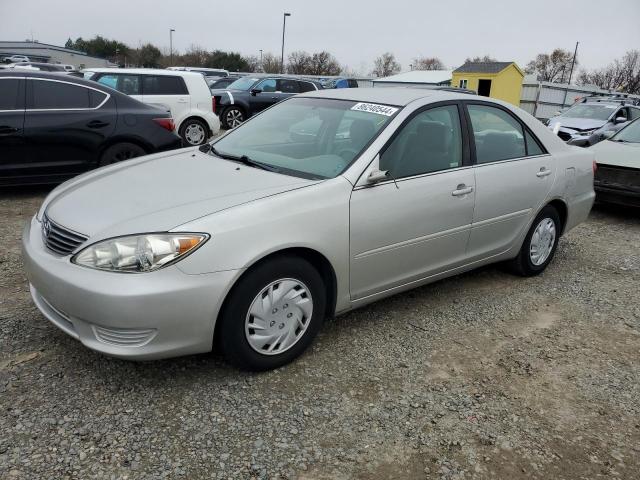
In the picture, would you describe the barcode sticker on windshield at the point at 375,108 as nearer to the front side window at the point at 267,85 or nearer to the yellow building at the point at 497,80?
the front side window at the point at 267,85

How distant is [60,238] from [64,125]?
3.99 m

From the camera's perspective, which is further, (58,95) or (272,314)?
(58,95)

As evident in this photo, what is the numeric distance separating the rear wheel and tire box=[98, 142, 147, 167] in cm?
835

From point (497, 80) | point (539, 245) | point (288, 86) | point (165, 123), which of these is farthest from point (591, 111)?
point (497, 80)

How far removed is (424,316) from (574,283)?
→ 172 centimetres

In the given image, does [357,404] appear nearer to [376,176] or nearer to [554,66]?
[376,176]

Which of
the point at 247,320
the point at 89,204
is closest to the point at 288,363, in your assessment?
the point at 247,320

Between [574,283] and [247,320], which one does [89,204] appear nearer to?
[247,320]

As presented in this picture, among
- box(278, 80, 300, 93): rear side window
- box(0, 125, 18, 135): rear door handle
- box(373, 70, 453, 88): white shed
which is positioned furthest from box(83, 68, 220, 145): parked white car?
box(373, 70, 453, 88): white shed

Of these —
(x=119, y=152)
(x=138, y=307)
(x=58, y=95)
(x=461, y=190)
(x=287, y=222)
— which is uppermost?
(x=58, y=95)

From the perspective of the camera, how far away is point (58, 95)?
6.29 meters

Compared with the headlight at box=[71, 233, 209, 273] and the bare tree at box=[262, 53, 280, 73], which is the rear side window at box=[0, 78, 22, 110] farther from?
the bare tree at box=[262, 53, 280, 73]

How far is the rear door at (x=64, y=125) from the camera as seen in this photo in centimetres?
606

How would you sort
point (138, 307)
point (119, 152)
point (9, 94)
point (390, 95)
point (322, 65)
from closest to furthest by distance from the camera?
point (138, 307), point (390, 95), point (9, 94), point (119, 152), point (322, 65)
